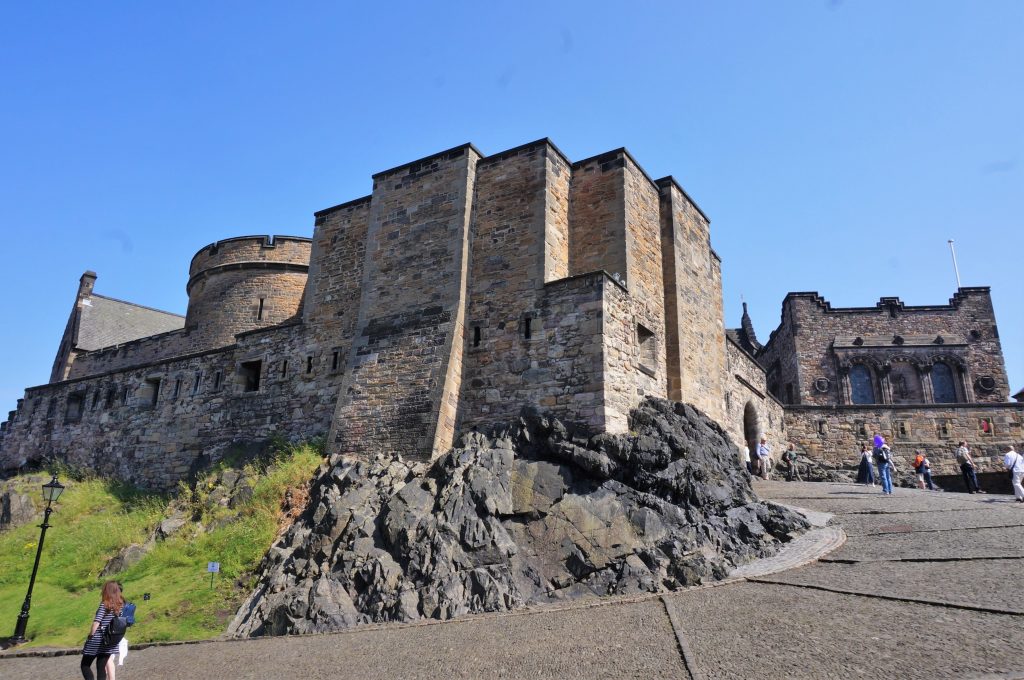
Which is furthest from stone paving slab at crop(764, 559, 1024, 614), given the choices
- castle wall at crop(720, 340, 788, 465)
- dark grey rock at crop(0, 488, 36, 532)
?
dark grey rock at crop(0, 488, 36, 532)

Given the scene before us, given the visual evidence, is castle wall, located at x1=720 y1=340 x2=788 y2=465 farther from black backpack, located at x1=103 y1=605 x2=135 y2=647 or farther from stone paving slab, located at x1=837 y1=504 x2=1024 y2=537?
black backpack, located at x1=103 y1=605 x2=135 y2=647

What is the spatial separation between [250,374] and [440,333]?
6.79m

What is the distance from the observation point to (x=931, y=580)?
29.6 ft

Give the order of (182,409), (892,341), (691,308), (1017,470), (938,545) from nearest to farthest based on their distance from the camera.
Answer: (938,545) → (1017,470) → (691,308) → (182,409) → (892,341)

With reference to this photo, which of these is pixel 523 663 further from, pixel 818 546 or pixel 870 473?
pixel 870 473

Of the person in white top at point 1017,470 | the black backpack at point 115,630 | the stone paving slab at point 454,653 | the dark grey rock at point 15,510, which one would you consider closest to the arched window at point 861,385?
the person in white top at point 1017,470

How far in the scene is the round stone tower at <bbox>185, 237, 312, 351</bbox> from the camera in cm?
2394

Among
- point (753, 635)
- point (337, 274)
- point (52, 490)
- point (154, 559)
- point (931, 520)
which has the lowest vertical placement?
point (753, 635)

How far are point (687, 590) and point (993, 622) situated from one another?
3733 millimetres

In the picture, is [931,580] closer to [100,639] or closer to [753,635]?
[753,635]

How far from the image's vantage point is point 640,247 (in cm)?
1645

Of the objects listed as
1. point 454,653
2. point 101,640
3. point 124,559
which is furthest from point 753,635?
point 124,559

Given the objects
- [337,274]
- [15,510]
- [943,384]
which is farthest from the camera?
[943,384]

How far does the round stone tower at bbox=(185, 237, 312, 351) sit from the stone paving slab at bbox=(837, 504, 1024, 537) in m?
17.8
